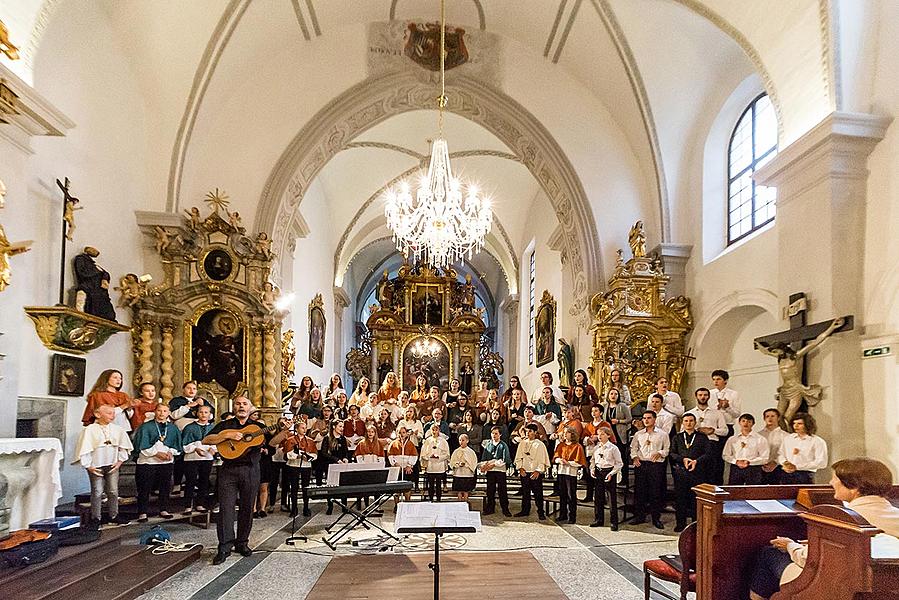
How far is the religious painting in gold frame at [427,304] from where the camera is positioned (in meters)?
26.6

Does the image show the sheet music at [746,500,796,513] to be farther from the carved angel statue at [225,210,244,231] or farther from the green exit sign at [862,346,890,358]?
the carved angel statue at [225,210,244,231]

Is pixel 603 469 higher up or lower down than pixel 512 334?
lower down

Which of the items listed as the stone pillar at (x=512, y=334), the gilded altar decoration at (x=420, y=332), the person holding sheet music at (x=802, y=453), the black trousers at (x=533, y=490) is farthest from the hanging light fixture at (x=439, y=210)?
the gilded altar decoration at (x=420, y=332)

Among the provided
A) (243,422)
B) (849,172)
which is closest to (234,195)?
(243,422)

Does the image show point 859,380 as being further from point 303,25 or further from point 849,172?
point 303,25

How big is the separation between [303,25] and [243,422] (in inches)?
322

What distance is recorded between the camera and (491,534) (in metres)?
8.00

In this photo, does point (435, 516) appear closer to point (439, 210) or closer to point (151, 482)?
point (151, 482)

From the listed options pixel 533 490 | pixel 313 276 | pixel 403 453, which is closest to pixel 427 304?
pixel 313 276

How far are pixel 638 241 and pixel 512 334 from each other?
42.1 feet

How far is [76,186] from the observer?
9.19 metres

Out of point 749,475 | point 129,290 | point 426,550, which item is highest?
point 129,290

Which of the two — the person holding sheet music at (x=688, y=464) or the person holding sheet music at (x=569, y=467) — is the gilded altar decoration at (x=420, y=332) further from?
the person holding sheet music at (x=688, y=464)

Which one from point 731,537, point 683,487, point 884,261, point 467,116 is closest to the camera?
point 731,537
